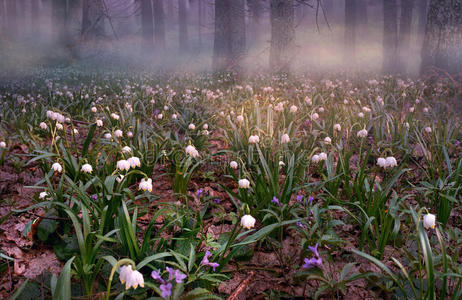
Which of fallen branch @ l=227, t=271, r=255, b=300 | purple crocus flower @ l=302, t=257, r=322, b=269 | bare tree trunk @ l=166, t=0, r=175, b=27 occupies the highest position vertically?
Result: bare tree trunk @ l=166, t=0, r=175, b=27

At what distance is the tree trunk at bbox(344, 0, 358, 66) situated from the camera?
49.1 feet

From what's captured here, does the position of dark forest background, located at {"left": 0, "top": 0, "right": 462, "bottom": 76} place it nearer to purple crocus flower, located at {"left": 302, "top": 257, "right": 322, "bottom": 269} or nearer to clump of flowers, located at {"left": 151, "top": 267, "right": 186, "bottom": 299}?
purple crocus flower, located at {"left": 302, "top": 257, "right": 322, "bottom": 269}

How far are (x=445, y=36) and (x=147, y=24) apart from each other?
62.1ft

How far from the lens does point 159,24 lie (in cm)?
2092

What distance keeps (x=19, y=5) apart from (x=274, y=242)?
30.5m

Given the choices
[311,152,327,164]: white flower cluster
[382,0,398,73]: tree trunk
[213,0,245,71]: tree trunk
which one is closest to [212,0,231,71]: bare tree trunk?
[213,0,245,71]: tree trunk

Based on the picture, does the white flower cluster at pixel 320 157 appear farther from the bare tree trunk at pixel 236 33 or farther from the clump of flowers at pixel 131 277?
the bare tree trunk at pixel 236 33

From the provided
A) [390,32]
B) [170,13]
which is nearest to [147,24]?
[390,32]

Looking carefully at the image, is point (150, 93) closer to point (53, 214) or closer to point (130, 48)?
point (53, 214)

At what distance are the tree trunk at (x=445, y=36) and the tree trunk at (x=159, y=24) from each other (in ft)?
57.1

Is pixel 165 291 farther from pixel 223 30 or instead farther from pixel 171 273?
pixel 223 30

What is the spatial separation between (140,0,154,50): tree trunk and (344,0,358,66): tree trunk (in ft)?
42.3

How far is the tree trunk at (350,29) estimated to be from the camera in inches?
589

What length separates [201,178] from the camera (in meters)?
2.55
